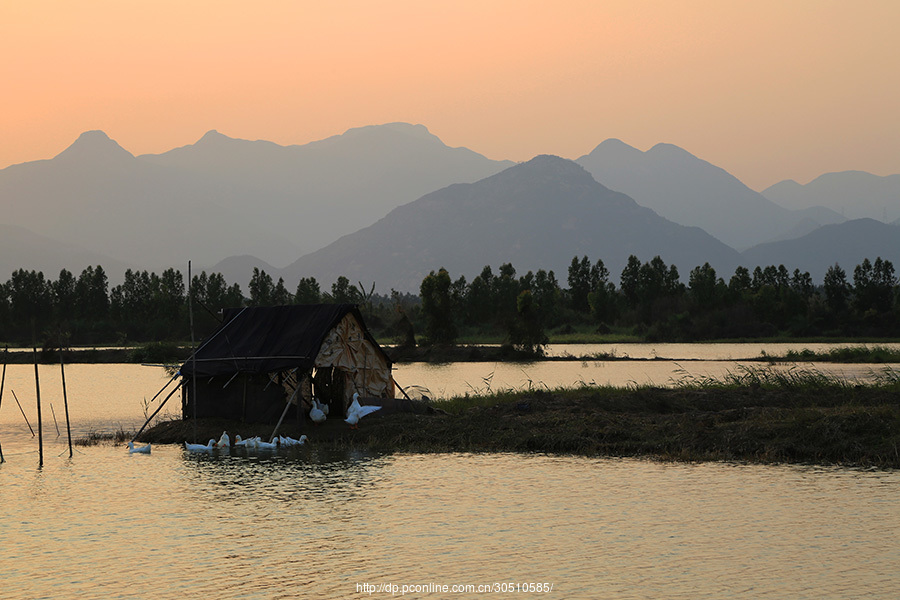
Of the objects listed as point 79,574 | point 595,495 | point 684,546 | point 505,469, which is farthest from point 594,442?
point 79,574

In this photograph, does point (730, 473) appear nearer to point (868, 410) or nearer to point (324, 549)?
point (868, 410)

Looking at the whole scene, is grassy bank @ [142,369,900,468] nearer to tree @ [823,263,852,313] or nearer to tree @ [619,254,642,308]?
tree @ [823,263,852,313]

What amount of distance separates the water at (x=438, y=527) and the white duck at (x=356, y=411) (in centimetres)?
276

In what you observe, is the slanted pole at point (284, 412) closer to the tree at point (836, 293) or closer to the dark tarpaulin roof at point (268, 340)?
the dark tarpaulin roof at point (268, 340)

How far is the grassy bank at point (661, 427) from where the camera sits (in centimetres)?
2530

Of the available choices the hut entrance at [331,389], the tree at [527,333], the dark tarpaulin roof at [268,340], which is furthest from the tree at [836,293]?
the dark tarpaulin roof at [268,340]

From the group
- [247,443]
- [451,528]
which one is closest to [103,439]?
[247,443]

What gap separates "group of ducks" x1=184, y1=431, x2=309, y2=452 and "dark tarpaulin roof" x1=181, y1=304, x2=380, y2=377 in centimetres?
237

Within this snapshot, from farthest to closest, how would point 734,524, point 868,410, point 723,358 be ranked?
1. point 723,358
2. point 868,410
3. point 734,524

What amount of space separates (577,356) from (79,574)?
7602 centimetres

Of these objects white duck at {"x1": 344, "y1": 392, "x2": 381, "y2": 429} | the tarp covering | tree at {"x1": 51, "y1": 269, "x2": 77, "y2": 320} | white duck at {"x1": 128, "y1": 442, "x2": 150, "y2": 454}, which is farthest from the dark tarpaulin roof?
tree at {"x1": 51, "y1": 269, "x2": 77, "y2": 320}

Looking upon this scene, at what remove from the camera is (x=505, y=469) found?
24.6 m

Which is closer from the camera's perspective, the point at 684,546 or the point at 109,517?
the point at 684,546

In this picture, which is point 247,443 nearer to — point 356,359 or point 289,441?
point 289,441
